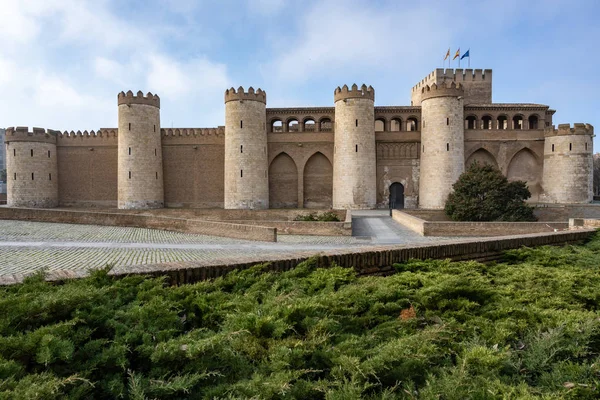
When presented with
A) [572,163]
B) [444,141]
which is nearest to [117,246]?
[444,141]

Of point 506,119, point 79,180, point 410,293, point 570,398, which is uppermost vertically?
point 506,119

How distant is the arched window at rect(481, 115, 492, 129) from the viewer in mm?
32188

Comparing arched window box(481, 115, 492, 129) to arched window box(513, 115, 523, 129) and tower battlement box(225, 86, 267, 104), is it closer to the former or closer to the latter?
arched window box(513, 115, 523, 129)

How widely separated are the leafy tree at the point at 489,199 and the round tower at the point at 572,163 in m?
8.80

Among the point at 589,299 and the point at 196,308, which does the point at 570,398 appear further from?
the point at 196,308

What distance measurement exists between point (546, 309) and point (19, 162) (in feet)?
127

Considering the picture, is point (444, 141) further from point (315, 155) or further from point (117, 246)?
point (117, 246)

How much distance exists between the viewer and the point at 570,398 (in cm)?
263

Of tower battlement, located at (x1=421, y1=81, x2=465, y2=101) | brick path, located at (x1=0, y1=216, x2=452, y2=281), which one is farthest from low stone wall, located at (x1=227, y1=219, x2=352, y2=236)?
tower battlement, located at (x1=421, y1=81, x2=465, y2=101)

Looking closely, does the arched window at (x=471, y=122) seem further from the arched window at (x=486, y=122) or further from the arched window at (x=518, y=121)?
the arched window at (x=518, y=121)

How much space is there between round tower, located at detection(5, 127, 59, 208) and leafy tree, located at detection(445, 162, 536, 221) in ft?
104

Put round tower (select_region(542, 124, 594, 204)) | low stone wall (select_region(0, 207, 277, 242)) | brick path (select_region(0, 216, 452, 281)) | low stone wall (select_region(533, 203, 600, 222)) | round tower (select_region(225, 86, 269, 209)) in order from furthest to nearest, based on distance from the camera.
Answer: round tower (select_region(225, 86, 269, 209)), round tower (select_region(542, 124, 594, 204)), low stone wall (select_region(533, 203, 600, 222)), low stone wall (select_region(0, 207, 277, 242)), brick path (select_region(0, 216, 452, 281))

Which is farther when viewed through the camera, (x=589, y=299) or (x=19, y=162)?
(x=19, y=162)

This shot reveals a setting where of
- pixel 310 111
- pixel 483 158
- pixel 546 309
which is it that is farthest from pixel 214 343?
pixel 483 158
